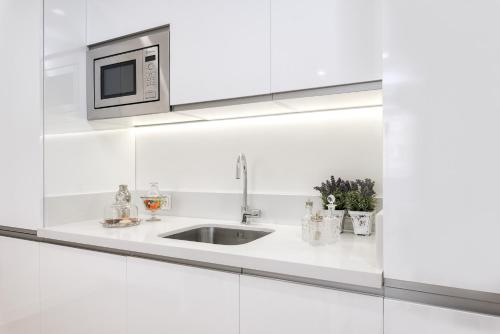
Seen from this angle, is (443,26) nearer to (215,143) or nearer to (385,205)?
(385,205)

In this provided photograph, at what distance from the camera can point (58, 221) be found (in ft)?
5.77

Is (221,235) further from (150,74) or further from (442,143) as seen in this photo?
(442,143)

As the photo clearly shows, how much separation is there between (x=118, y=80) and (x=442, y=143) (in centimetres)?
161

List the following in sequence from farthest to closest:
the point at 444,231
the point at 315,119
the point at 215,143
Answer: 1. the point at 215,143
2. the point at 315,119
3. the point at 444,231

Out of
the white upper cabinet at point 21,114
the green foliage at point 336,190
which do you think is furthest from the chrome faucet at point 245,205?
the white upper cabinet at point 21,114

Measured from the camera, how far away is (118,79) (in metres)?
1.79

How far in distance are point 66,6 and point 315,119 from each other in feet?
5.01

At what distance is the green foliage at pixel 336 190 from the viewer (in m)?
1.49

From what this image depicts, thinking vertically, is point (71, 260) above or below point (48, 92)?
below

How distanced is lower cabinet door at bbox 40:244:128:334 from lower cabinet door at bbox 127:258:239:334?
0.08 meters

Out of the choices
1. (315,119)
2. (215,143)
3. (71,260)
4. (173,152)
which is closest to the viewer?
(71,260)

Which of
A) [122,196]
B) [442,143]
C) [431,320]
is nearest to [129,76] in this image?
[122,196]

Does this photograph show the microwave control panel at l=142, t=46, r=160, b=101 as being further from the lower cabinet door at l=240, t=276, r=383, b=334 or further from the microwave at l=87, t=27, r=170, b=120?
the lower cabinet door at l=240, t=276, r=383, b=334

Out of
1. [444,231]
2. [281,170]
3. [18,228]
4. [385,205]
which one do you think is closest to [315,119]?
[281,170]
